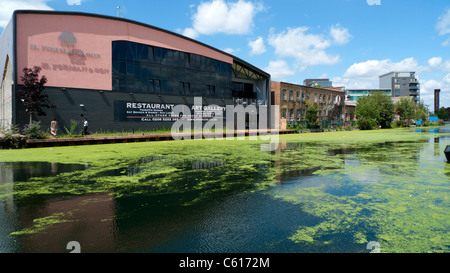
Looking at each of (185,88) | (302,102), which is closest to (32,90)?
(185,88)

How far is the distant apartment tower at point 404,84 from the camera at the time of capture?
13050 cm

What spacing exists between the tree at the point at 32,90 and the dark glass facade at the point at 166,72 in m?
6.09

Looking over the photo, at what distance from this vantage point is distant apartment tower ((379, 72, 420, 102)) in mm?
130500

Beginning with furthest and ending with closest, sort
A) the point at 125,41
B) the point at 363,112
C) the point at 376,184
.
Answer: the point at 363,112 < the point at 125,41 < the point at 376,184

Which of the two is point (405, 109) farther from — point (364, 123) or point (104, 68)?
point (104, 68)

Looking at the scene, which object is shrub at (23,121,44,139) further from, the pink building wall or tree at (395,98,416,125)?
tree at (395,98,416,125)

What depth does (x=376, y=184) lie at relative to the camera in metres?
5.93

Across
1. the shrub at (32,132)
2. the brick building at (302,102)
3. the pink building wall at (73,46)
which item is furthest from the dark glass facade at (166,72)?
the brick building at (302,102)

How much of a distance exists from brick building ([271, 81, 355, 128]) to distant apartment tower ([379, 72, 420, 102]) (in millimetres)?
96811

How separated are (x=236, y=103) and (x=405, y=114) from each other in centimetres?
4732

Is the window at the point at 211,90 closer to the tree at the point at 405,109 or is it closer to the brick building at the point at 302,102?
the brick building at the point at 302,102

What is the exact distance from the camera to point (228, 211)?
13.9 feet
